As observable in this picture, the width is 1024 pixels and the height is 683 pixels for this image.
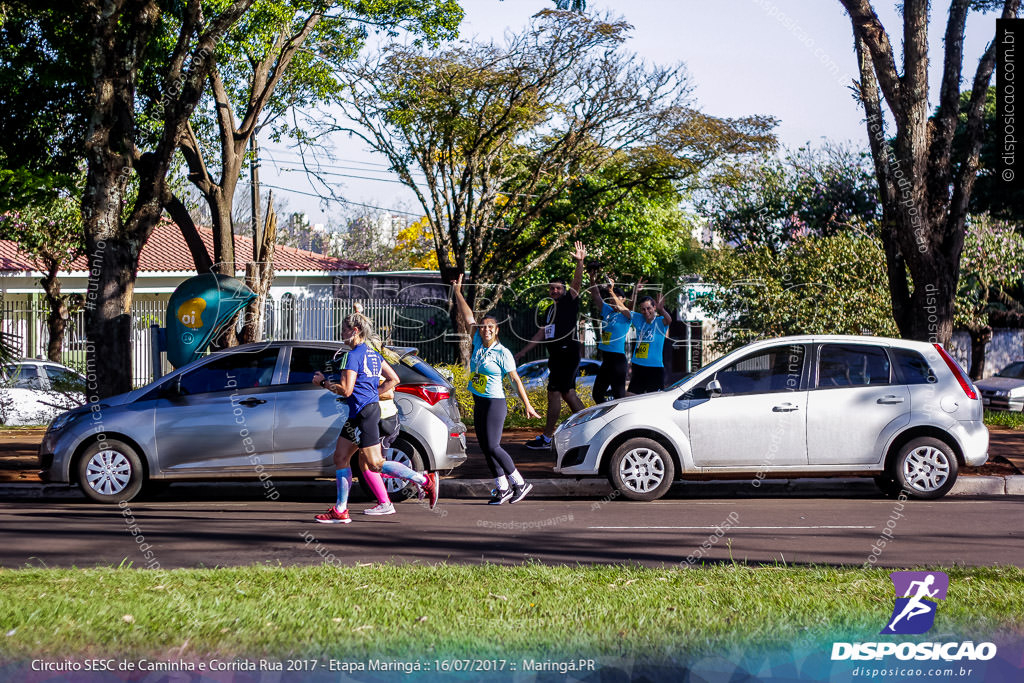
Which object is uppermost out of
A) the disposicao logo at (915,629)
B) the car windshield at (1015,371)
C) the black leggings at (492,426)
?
the car windshield at (1015,371)

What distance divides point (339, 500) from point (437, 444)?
1.59 m

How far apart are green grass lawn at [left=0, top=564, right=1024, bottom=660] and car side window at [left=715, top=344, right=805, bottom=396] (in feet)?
12.7

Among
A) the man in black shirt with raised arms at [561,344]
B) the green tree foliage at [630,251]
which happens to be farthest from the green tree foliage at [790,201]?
the man in black shirt with raised arms at [561,344]

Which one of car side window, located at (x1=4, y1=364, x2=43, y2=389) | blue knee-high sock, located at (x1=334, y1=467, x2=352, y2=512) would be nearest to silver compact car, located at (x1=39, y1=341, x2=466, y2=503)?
blue knee-high sock, located at (x1=334, y1=467, x2=352, y2=512)

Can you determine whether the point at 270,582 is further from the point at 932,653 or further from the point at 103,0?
the point at 103,0

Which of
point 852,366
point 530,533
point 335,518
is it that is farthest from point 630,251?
point 530,533

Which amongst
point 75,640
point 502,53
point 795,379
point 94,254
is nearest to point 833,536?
point 795,379

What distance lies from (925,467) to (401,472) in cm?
524

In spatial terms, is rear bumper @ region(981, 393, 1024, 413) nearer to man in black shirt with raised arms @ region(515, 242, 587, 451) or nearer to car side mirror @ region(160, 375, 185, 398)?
man in black shirt with raised arms @ region(515, 242, 587, 451)

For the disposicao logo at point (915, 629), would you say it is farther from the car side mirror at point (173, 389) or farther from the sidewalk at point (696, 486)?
the car side mirror at point (173, 389)

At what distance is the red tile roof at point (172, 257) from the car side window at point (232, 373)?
20713 mm

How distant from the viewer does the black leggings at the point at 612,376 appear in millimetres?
12906

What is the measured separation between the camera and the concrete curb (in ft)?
35.7

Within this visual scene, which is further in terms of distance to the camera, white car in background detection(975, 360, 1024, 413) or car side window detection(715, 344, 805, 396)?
white car in background detection(975, 360, 1024, 413)
